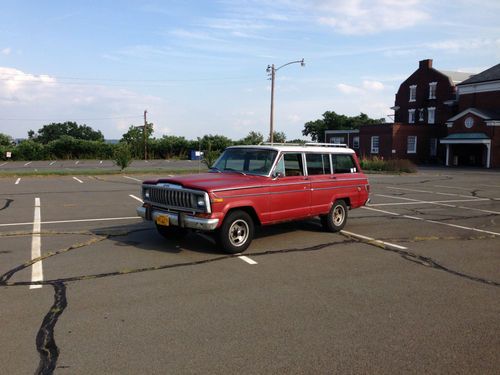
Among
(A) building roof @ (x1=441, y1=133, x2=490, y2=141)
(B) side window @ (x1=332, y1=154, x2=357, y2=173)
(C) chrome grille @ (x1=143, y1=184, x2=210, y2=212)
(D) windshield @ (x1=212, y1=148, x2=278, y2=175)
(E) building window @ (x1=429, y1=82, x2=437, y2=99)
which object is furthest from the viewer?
(E) building window @ (x1=429, y1=82, x2=437, y2=99)

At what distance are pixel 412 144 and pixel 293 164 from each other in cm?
4512

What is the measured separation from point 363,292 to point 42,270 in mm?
4477

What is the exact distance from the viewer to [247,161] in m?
8.51

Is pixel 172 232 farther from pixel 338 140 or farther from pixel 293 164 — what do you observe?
pixel 338 140

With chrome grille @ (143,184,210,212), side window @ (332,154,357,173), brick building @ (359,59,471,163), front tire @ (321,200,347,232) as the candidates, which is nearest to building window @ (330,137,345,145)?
brick building @ (359,59,471,163)

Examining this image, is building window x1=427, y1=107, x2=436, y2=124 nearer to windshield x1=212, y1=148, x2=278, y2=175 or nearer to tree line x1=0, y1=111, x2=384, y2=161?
tree line x1=0, y1=111, x2=384, y2=161

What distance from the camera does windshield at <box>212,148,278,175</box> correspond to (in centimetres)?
825

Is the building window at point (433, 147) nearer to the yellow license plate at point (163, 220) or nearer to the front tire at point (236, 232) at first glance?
the front tire at point (236, 232)

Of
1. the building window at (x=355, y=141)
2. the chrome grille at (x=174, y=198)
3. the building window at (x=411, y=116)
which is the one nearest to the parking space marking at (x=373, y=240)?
the chrome grille at (x=174, y=198)

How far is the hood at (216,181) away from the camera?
23.7 feet

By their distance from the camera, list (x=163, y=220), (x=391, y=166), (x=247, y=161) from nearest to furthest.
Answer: (x=163, y=220), (x=247, y=161), (x=391, y=166)

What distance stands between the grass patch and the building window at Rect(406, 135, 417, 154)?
1484cm

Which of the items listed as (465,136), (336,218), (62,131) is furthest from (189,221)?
(62,131)

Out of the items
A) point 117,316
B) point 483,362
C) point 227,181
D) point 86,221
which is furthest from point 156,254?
point 483,362
